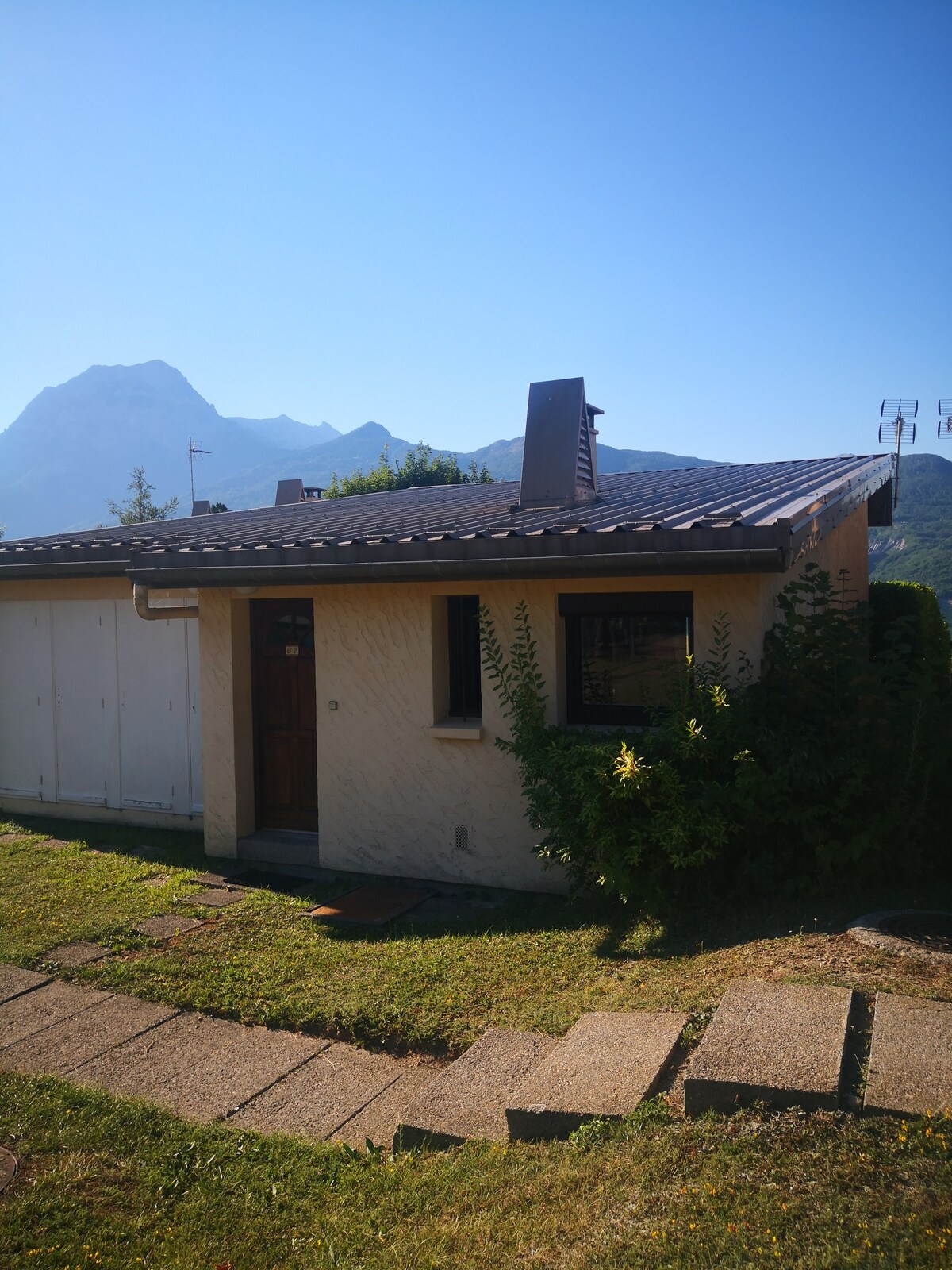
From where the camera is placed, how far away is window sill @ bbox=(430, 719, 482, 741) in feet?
24.9

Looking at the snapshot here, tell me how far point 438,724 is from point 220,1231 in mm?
4606

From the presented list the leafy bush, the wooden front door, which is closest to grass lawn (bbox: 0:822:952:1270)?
the leafy bush

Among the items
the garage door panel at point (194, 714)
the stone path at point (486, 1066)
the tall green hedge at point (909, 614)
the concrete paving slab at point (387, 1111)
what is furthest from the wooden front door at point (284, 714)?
the tall green hedge at point (909, 614)

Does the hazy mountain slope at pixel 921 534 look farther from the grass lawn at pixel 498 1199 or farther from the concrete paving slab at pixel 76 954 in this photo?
the grass lawn at pixel 498 1199

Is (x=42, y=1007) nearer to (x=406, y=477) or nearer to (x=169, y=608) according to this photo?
(x=169, y=608)

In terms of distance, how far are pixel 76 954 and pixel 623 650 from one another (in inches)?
172

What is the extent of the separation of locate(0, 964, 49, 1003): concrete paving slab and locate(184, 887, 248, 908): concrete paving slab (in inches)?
59.1

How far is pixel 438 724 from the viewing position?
7.83 metres

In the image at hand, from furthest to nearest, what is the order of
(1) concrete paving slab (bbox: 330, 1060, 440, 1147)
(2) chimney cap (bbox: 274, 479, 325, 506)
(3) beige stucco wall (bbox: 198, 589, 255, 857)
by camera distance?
(2) chimney cap (bbox: 274, 479, 325, 506)
(3) beige stucco wall (bbox: 198, 589, 255, 857)
(1) concrete paving slab (bbox: 330, 1060, 440, 1147)

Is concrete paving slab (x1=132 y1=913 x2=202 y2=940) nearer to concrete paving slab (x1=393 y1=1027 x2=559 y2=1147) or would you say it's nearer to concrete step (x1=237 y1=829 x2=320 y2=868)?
concrete step (x1=237 y1=829 x2=320 y2=868)

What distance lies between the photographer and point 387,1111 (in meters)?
4.38

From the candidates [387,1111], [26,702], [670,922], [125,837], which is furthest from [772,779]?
[26,702]

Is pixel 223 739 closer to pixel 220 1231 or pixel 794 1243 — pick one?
pixel 220 1231

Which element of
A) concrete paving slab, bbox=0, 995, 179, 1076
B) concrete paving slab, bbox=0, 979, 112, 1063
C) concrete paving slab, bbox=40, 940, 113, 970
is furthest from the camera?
concrete paving slab, bbox=40, 940, 113, 970
